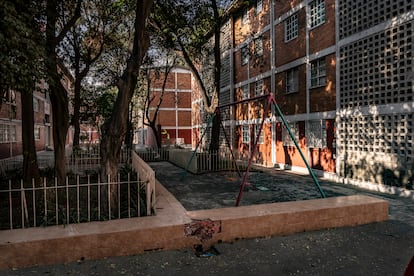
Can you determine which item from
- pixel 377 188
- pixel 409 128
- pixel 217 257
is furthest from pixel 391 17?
pixel 217 257

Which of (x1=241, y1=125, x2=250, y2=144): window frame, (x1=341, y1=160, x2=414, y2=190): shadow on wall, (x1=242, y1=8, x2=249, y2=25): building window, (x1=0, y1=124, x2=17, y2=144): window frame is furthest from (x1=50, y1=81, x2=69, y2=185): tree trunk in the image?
(x1=242, y1=8, x2=249, y2=25): building window

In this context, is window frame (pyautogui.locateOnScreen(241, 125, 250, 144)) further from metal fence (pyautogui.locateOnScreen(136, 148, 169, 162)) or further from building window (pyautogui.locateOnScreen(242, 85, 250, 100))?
metal fence (pyautogui.locateOnScreen(136, 148, 169, 162))

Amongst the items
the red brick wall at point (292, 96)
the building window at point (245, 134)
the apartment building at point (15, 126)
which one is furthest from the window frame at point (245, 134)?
the apartment building at point (15, 126)

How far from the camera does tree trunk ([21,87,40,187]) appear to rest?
8.42 metres

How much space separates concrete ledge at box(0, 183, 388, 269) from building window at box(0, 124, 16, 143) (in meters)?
19.3

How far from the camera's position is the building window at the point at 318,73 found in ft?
46.1

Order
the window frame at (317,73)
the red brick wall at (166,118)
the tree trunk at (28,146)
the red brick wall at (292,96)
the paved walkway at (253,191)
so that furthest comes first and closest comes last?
the red brick wall at (166,118) < the red brick wall at (292,96) < the window frame at (317,73) < the tree trunk at (28,146) < the paved walkway at (253,191)

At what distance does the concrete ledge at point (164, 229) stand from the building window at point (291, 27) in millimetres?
11922

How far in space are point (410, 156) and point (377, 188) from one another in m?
1.75

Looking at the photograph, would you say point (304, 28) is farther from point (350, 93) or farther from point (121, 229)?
point (121, 229)

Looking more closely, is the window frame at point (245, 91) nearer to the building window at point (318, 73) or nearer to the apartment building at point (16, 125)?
the building window at point (318, 73)

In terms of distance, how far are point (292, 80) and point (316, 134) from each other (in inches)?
146

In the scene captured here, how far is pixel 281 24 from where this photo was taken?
56.6ft

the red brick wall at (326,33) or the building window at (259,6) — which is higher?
the building window at (259,6)
